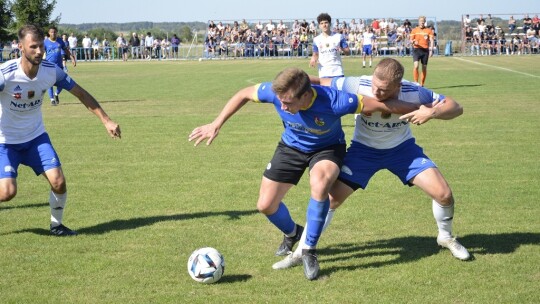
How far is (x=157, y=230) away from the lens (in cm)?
772

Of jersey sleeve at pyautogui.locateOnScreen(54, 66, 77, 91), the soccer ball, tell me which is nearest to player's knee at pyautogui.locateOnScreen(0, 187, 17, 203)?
jersey sleeve at pyautogui.locateOnScreen(54, 66, 77, 91)

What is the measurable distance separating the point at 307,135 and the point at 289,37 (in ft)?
153

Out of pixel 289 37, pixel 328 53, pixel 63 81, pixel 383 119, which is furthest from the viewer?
pixel 289 37

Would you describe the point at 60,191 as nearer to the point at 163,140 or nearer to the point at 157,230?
the point at 157,230

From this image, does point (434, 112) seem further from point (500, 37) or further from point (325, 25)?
point (500, 37)

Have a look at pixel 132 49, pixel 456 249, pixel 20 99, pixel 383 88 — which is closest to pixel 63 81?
pixel 20 99

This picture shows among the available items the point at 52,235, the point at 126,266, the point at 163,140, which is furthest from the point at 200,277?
the point at 163,140

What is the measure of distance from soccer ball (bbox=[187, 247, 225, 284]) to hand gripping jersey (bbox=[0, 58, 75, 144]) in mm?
2736

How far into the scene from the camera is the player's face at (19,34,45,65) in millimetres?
7344

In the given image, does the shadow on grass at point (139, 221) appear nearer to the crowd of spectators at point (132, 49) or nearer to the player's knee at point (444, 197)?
the player's knee at point (444, 197)

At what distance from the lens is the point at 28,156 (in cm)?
770

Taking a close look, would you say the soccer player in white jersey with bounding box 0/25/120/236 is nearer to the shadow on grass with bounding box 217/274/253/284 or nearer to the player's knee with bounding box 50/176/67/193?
the player's knee with bounding box 50/176/67/193

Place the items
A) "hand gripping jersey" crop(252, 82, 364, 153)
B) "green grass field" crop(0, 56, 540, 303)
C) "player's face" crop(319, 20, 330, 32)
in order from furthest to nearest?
"player's face" crop(319, 20, 330, 32) < "hand gripping jersey" crop(252, 82, 364, 153) < "green grass field" crop(0, 56, 540, 303)

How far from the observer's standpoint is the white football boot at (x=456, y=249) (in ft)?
21.4
